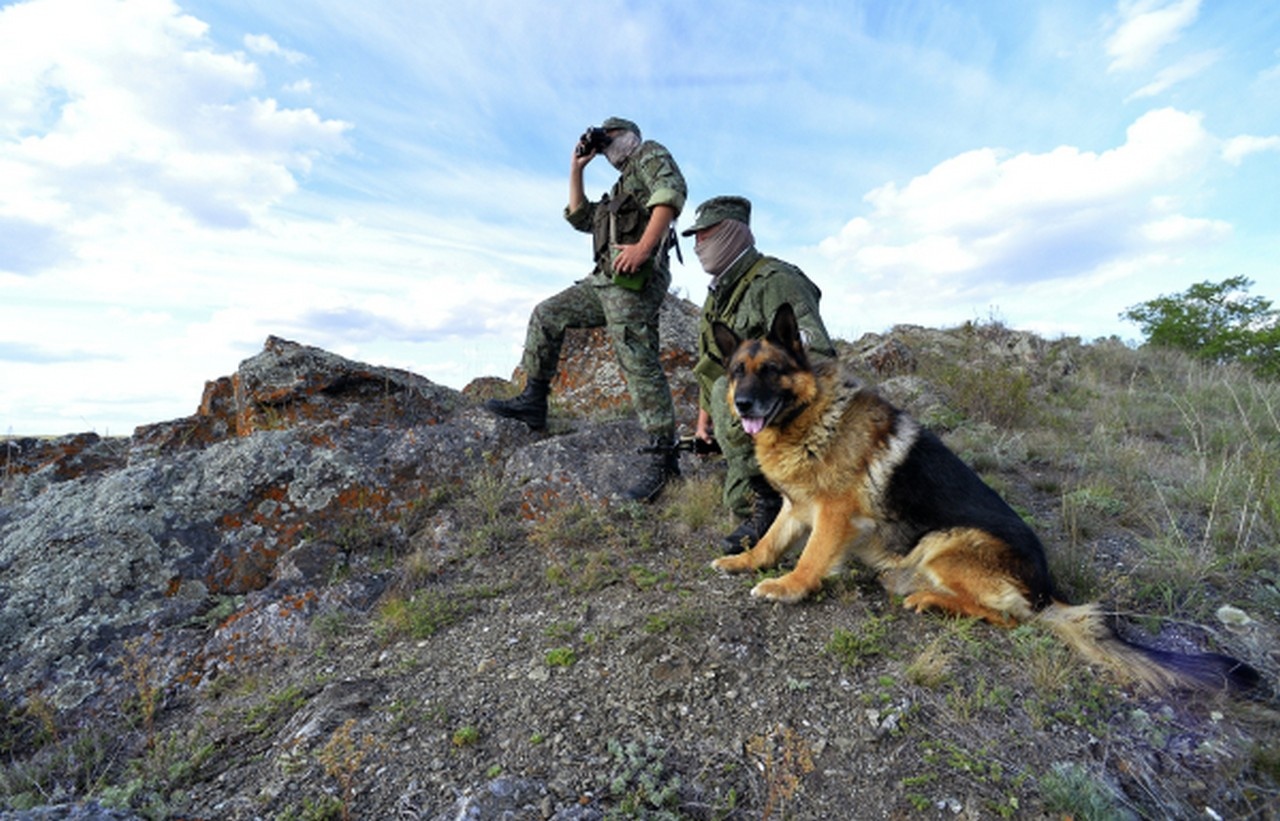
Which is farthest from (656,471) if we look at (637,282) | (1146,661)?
(1146,661)

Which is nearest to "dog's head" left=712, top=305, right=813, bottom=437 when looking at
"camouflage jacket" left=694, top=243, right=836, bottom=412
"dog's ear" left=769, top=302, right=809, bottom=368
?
"dog's ear" left=769, top=302, right=809, bottom=368

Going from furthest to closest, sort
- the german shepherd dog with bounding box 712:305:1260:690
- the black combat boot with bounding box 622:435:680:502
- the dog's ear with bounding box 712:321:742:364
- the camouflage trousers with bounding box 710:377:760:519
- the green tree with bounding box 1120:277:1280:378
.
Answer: the green tree with bounding box 1120:277:1280:378 < the black combat boot with bounding box 622:435:680:502 < the camouflage trousers with bounding box 710:377:760:519 < the dog's ear with bounding box 712:321:742:364 < the german shepherd dog with bounding box 712:305:1260:690

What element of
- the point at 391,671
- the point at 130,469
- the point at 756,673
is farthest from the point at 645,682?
the point at 130,469

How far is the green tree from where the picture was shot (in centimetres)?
1410

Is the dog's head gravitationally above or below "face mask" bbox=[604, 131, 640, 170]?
below

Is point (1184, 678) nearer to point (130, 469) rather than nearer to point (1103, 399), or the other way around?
point (130, 469)

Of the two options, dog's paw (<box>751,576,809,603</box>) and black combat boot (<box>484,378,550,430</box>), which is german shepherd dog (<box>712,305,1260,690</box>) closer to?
dog's paw (<box>751,576,809,603</box>)

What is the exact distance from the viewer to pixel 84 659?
12.0 ft

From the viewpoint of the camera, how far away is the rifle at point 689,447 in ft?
16.0

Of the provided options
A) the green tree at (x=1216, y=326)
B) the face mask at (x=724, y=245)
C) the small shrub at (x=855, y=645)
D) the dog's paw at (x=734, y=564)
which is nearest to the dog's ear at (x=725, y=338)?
the face mask at (x=724, y=245)

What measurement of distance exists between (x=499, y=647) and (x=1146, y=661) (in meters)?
3.01

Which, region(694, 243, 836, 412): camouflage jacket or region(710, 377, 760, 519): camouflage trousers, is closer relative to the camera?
region(694, 243, 836, 412): camouflage jacket

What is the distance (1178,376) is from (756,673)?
14.2 meters

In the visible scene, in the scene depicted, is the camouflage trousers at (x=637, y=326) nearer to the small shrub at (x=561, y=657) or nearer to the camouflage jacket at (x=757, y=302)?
the camouflage jacket at (x=757, y=302)
